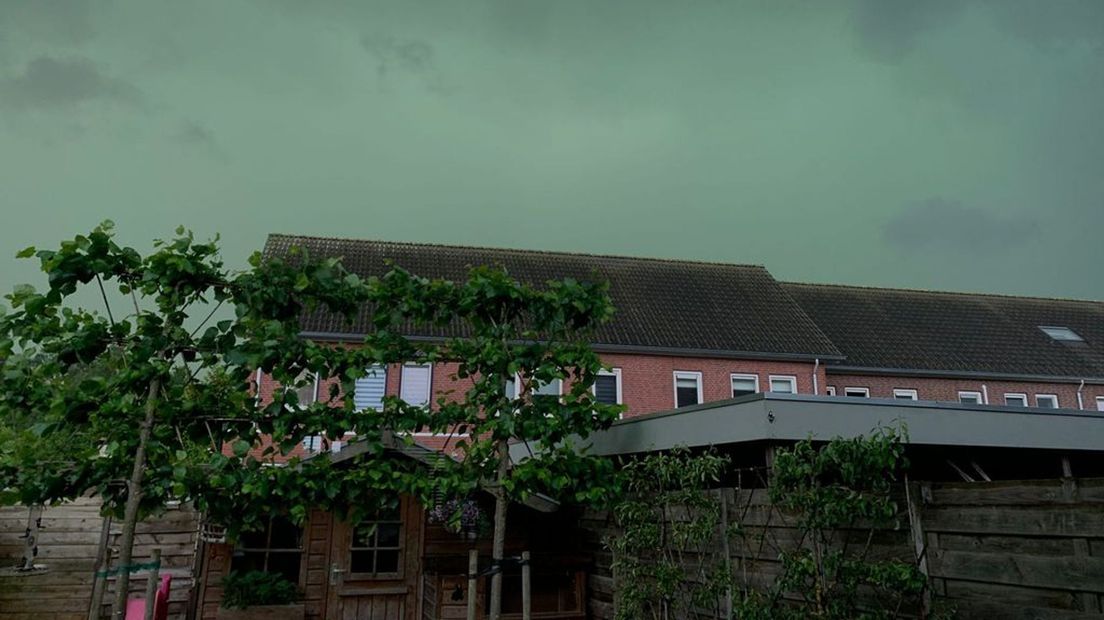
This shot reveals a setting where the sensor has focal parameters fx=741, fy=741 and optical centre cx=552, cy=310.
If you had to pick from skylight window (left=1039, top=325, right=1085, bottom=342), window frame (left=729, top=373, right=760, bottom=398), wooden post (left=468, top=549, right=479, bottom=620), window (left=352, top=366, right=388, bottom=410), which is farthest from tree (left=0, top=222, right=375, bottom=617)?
skylight window (left=1039, top=325, right=1085, bottom=342)

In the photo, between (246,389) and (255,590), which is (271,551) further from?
(246,389)

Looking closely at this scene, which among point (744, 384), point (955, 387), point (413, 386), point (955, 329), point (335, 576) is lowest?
point (335, 576)

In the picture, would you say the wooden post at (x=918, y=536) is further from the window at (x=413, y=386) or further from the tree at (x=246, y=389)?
the window at (x=413, y=386)

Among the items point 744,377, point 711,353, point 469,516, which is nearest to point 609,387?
point 711,353

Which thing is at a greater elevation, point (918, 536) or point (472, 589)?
point (918, 536)

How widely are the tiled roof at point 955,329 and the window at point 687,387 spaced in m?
5.49

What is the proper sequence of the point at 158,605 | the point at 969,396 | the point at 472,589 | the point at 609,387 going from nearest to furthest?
the point at 472,589
the point at 158,605
the point at 609,387
the point at 969,396

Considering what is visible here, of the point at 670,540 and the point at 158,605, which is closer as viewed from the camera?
the point at 670,540

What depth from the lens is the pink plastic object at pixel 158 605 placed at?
8.33 metres

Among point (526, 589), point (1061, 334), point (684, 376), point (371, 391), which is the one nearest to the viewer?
point (526, 589)

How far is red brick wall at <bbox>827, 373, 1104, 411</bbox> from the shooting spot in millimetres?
22312

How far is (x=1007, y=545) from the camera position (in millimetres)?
4254

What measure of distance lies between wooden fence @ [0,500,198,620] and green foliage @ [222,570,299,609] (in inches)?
28.0

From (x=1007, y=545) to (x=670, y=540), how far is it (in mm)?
3148
